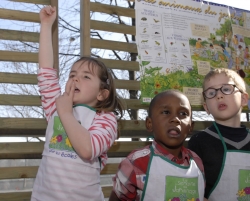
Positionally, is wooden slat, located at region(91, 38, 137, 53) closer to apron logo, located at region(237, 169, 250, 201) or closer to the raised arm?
the raised arm

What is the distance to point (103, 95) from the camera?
1816mm

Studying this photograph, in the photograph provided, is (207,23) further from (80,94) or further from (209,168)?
(80,94)

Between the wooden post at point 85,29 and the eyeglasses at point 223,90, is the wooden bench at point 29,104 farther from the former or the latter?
the eyeglasses at point 223,90

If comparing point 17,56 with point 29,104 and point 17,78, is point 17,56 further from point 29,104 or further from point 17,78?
point 29,104

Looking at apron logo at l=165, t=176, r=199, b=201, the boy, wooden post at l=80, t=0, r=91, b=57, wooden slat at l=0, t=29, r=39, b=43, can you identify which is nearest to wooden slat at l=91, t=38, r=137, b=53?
wooden post at l=80, t=0, r=91, b=57

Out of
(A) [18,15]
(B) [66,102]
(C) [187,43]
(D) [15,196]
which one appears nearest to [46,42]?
(B) [66,102]

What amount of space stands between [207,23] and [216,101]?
1.46 metres

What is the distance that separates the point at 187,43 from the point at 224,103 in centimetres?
122

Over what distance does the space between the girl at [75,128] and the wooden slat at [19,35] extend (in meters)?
1.01

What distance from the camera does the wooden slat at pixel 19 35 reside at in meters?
2.80

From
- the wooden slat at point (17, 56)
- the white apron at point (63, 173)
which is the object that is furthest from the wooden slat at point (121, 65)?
the white apron at point (63, 173)

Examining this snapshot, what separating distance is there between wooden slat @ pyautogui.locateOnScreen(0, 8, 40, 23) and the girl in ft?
3.36

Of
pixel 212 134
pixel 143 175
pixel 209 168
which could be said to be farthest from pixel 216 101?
pixel 143 175

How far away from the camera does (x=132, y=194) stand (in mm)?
1716
